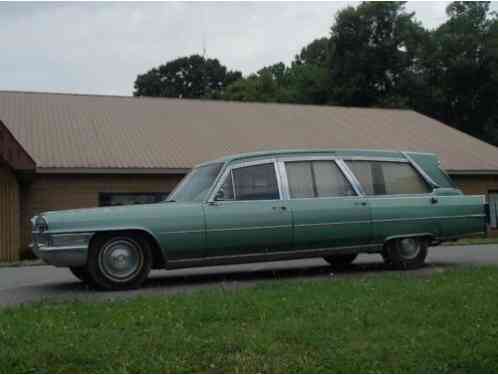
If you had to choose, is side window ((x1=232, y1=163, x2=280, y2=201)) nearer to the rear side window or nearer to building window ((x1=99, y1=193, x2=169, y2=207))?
the rear side window

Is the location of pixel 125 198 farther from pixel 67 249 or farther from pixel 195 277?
pixel 67 249

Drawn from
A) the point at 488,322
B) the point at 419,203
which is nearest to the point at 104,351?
the point at 488,322

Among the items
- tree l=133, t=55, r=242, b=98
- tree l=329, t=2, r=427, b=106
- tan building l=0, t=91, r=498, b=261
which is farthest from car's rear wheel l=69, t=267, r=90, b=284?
tree l=133, t=55, r=242, b=98

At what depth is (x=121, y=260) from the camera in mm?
8578

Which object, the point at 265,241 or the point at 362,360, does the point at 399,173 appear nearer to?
the point at 265,241

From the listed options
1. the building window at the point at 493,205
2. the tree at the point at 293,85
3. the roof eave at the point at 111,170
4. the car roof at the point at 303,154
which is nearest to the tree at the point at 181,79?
the tree at the point at 293,85

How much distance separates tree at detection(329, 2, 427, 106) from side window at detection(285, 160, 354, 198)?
3738 cm

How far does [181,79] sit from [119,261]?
54.9 meters

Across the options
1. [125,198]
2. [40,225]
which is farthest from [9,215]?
[40,225]

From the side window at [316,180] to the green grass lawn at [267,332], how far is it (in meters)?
2.30

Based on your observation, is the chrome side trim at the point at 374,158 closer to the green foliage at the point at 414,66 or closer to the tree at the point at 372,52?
the green foliage at the point at 414,66

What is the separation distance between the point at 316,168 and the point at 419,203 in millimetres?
1548

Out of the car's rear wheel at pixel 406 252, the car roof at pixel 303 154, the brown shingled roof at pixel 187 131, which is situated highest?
the brown shingled roof at pixel 187 131

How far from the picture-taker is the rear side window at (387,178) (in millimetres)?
10102
